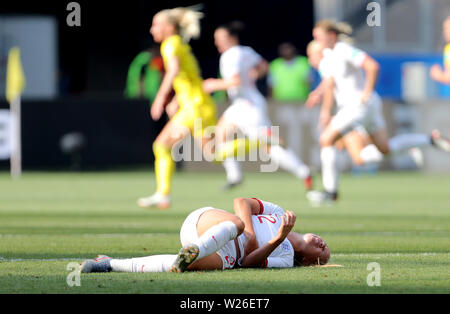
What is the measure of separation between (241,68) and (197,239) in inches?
379

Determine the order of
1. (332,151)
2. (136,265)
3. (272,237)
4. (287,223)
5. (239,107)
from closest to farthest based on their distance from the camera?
(287,223) < (136,265) < (272,237) < (332,151) < (239,107)

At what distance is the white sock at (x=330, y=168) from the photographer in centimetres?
1429

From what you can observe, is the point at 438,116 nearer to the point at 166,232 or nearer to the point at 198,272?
the point at 166,232

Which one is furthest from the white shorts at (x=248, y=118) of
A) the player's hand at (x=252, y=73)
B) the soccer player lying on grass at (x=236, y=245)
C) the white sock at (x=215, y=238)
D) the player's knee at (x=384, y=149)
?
the white sock at (x=215, y=238)

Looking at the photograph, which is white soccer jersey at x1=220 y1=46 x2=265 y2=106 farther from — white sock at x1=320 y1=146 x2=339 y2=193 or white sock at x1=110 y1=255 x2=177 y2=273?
white sock at x1=110 y1=255 x2=177 y2=273

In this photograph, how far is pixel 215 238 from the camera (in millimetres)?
6949

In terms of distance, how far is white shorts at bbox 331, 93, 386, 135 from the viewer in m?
14.0

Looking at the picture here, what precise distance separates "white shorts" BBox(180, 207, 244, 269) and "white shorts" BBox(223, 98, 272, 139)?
8.48 meters

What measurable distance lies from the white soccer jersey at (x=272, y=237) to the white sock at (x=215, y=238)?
1.49ft

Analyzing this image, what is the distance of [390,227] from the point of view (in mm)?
11055

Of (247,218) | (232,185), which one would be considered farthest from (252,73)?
(247,218)

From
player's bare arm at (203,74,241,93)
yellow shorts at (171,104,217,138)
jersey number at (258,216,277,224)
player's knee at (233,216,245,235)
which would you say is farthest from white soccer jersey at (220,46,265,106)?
player's knee at (233,216,245,235)

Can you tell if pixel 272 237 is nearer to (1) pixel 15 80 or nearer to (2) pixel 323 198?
(2) pixel 323 198
